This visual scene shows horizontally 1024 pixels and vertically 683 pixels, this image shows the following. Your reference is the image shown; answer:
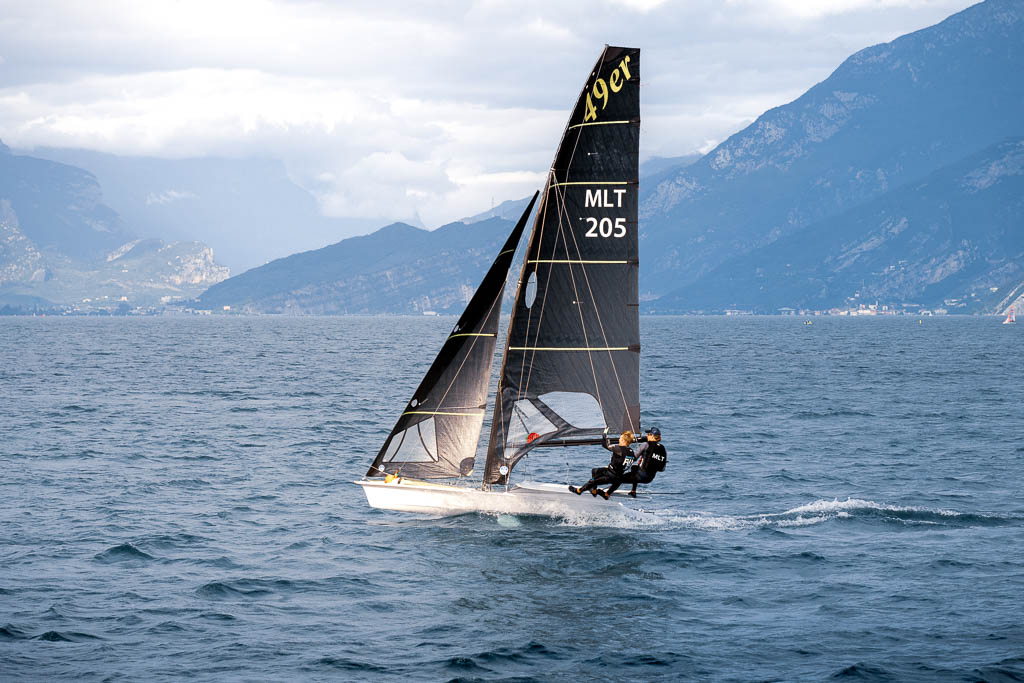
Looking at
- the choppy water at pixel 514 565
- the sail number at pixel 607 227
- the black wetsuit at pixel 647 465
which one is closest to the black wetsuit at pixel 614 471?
the black wetsuit at pixel 647 465

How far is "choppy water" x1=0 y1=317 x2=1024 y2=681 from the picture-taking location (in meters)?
18.4

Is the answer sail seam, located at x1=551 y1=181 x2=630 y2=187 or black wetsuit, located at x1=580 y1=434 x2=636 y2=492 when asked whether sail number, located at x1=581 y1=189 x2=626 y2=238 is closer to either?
sail seam, located at x1=551 y1=181 x2=630 y2=187

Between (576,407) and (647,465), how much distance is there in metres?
2.53

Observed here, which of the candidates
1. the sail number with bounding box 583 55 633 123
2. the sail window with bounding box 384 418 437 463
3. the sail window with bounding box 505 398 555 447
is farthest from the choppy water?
the sail number with bounding box 583 55 633 123

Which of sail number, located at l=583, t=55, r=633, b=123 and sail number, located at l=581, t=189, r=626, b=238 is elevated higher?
sail number, located at l=583, t=55, r=633, b=123

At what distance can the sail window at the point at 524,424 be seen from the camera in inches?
1078

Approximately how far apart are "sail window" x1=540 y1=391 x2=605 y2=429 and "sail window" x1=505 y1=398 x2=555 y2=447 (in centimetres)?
39

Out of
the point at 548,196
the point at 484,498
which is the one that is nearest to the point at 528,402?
the point at 484,498

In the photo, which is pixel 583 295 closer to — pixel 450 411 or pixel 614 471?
pixel 614 471

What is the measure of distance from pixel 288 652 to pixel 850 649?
979 centimetres

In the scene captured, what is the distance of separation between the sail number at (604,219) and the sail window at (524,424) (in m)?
4.68

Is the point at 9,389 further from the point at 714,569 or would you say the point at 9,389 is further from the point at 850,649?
the point at 850,649

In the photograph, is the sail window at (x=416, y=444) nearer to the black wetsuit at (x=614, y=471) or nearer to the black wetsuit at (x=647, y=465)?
the black wetsuit at (x=614, y=471)

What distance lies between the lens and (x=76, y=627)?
1962 centimetres
